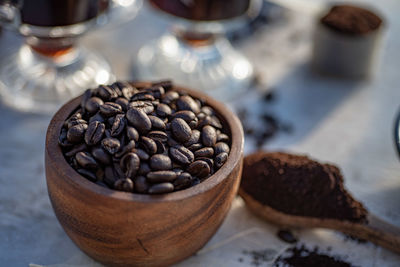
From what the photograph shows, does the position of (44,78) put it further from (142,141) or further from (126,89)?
(142,141)

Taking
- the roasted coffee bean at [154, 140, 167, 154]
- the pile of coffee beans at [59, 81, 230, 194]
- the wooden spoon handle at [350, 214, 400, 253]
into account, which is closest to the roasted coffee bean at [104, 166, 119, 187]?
the pile of coffee beans at [59, 81, 230, 194]

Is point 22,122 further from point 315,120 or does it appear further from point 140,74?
point 315,120

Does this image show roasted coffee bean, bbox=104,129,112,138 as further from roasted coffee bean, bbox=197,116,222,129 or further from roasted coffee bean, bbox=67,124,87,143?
roasted coffee bean, bbox=197,116,222,129

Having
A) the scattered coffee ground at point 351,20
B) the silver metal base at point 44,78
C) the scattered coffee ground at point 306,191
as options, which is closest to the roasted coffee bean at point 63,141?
the scattered coffee ground at point 306,191

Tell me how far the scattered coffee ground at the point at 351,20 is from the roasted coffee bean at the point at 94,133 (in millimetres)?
1073

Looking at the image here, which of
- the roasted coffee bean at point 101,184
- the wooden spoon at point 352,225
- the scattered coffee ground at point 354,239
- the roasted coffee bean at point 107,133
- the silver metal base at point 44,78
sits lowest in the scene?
the silver metal base at point 44,78

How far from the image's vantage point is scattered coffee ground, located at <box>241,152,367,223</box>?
116cm

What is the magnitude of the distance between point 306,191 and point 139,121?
18.2 inches

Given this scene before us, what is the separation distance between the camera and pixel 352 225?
1.16 m

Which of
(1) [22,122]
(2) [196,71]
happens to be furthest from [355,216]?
(1) [22,122]

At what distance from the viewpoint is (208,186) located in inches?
36.7

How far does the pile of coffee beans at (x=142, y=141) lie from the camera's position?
36.4 inches

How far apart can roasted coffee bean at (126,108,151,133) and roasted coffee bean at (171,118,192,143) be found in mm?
55

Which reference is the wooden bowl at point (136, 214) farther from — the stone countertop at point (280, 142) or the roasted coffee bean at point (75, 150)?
the stone countertop at point (280, 142)
